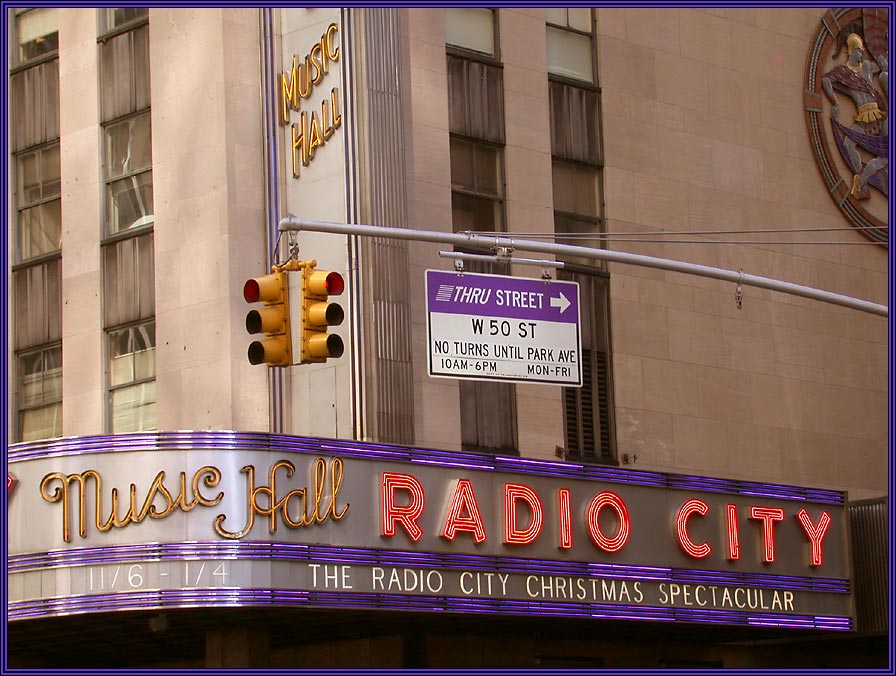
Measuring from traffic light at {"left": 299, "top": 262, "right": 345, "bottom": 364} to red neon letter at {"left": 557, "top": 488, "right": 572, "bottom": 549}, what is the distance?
30.2ft

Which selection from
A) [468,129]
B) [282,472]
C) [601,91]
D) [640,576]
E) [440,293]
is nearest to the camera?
[440,293]

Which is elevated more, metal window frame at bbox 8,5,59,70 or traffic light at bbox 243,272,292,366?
metal window frame at bbox 8,5,59,70

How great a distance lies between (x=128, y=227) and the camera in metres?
32.9

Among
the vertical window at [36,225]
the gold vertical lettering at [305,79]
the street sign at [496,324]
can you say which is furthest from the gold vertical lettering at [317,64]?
the street sign at [496,324]

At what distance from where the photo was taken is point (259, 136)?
31.2m

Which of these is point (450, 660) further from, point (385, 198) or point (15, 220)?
point (15, 220)

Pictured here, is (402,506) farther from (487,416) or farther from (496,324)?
(487,416)

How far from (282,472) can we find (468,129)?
8882 mm

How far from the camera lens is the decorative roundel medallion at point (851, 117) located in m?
37.7

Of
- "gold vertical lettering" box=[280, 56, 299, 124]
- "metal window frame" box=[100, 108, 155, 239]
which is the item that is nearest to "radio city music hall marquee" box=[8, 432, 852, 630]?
"metal window frame" box=[100, 108, 155, 239]

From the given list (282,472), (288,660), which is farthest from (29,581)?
(288,660)

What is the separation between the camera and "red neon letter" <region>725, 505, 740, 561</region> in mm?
30578

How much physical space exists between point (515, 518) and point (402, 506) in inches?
84.0

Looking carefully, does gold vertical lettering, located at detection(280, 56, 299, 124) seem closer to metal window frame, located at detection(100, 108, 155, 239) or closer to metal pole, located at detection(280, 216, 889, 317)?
metal window frame, located at detection(100, 108, 155, 239)
